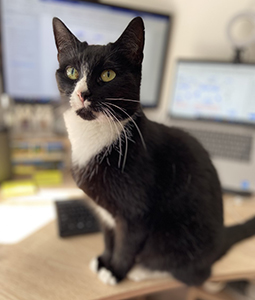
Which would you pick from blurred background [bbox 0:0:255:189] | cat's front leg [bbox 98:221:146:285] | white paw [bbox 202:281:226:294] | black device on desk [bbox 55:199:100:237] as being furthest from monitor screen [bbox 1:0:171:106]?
white paw [bbox 202:281:226:294]

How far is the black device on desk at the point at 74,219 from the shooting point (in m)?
0.65

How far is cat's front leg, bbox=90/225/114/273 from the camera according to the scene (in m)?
0.56

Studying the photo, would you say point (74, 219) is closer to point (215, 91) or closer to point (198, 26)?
point (215, 91)

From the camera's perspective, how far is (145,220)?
1.60ft

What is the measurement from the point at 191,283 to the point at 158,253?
12cm

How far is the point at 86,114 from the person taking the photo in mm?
340

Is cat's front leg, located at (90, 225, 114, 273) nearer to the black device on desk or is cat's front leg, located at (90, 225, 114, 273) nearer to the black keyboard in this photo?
the black device on desk

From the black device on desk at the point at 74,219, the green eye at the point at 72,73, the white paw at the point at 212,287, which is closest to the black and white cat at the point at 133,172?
the green eye at the point at 72,73

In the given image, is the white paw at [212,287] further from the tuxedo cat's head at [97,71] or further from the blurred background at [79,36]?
the tuxedo cat's head at [97,71]

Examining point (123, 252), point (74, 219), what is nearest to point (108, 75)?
point (123, 252)

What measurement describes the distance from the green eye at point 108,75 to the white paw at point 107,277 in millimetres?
433

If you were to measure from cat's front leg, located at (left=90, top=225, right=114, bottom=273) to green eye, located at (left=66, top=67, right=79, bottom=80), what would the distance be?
39 centimetres

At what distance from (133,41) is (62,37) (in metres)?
0.10

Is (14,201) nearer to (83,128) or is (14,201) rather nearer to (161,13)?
(83,128)
